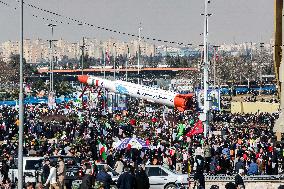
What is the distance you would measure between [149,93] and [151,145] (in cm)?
3108

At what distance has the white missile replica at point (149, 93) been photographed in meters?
60.8

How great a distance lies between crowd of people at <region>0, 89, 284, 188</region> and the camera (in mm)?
29375

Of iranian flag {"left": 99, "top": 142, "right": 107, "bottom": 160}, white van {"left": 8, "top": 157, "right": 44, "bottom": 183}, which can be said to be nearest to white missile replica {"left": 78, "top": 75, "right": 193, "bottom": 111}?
iranian flag {"left": 99, "top": 142, "right": 107, "bottom": 160}

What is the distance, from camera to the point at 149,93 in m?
65.9

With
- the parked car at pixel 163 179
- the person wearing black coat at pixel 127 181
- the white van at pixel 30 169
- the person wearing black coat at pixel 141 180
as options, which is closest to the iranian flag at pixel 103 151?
the white van at pixel 30 169

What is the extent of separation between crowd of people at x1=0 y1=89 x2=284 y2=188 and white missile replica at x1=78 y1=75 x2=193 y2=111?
2.76 meters

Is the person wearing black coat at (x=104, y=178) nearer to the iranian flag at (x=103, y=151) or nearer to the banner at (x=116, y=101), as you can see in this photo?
the iranian flag at (x=103, y=151)

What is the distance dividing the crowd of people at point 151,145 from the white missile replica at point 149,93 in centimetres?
276

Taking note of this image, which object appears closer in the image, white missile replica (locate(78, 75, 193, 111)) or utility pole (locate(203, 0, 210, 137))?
utility pole (locate(203, 0, 210, 137))

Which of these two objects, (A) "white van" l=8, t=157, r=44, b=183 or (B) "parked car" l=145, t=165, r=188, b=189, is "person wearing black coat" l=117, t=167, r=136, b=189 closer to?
(B) "parked car" l=145, t=165, r=188, b=189

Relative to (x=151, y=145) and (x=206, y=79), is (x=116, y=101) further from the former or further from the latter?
(x=151, y=145)

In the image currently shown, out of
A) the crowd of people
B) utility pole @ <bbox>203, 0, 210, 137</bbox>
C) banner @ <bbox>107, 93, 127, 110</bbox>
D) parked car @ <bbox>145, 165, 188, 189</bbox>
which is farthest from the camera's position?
banner @ <bbox>107, 93, 127, 110</bbox>

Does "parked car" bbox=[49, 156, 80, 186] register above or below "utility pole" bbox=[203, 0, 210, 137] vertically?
below

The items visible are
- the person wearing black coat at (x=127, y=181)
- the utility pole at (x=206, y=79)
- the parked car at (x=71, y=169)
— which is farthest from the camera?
the utility pole at (x=206, y=79)
